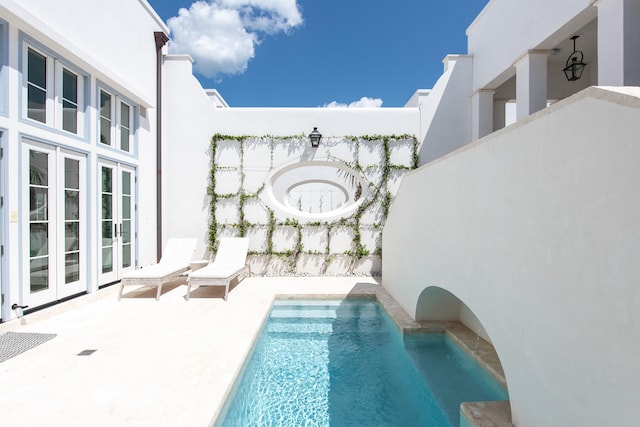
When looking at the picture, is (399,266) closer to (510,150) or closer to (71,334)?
(510,150)

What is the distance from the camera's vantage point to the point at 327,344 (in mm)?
4531

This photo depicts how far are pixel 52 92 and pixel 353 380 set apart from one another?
630 centimetres

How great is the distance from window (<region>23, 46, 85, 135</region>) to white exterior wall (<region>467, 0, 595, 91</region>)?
8.26m

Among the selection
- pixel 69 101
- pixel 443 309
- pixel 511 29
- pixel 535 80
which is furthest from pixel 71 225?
pixel 511 29

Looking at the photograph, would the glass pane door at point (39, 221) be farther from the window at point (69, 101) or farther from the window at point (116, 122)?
the window at point (116, 122)

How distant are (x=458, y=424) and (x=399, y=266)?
3.00 meters

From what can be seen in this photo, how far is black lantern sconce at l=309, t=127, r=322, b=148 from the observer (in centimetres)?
828

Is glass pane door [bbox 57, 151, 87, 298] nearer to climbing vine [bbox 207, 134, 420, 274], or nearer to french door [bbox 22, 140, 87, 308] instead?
french door [bbox 22, 140, 87, 308]

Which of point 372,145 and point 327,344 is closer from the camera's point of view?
point 327,344

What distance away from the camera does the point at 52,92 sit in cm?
509

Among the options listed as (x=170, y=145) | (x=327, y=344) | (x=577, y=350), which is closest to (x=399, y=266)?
(x=327, y=344)

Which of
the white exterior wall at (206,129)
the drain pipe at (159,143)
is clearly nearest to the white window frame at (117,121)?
the drain pipe at (159,143)

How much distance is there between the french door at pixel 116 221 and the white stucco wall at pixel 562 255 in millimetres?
6528

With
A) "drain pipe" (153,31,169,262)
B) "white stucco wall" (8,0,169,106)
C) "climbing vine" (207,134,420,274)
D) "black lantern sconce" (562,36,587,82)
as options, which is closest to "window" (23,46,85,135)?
"white stucco wall" (8,0,169,106)
